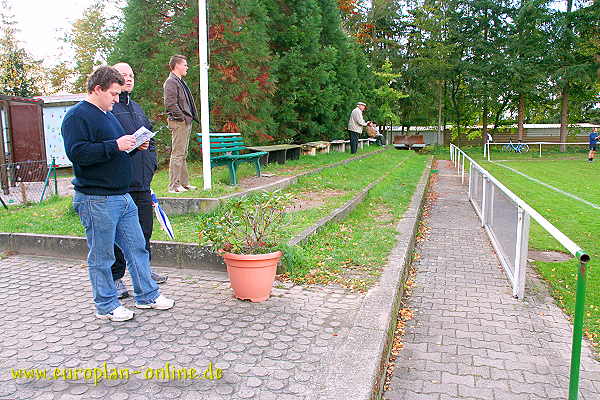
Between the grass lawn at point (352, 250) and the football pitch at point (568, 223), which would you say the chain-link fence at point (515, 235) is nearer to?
the football pitch at point (568, 223)

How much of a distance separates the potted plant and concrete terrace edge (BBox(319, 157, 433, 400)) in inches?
34.7

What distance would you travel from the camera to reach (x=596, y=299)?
195 inches

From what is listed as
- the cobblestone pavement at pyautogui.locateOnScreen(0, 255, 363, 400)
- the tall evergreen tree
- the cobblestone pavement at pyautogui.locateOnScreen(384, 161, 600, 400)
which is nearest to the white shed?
the tall evergreen tree

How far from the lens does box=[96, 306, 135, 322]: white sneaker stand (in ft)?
12.3

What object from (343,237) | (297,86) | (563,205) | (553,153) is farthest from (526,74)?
(343,237)

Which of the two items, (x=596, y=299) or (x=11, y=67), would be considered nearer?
(x=596, y=299)

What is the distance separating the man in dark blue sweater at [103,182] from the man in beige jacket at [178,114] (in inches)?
125

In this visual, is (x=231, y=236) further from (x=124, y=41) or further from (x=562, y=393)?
(x=124, y=41)

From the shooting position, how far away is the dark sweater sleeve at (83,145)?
3402mm

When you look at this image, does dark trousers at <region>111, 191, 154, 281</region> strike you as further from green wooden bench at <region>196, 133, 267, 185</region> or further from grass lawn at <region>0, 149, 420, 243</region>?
green wooden bench at <region>196, 133, 267, 185</region>

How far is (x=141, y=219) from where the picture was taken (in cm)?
452

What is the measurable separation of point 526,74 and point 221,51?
1238 inches

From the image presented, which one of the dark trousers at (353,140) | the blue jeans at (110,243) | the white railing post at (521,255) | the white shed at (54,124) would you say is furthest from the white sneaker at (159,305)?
the dark trousers at (353,140)

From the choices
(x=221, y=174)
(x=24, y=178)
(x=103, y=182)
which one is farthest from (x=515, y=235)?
(x=24, y=178)
